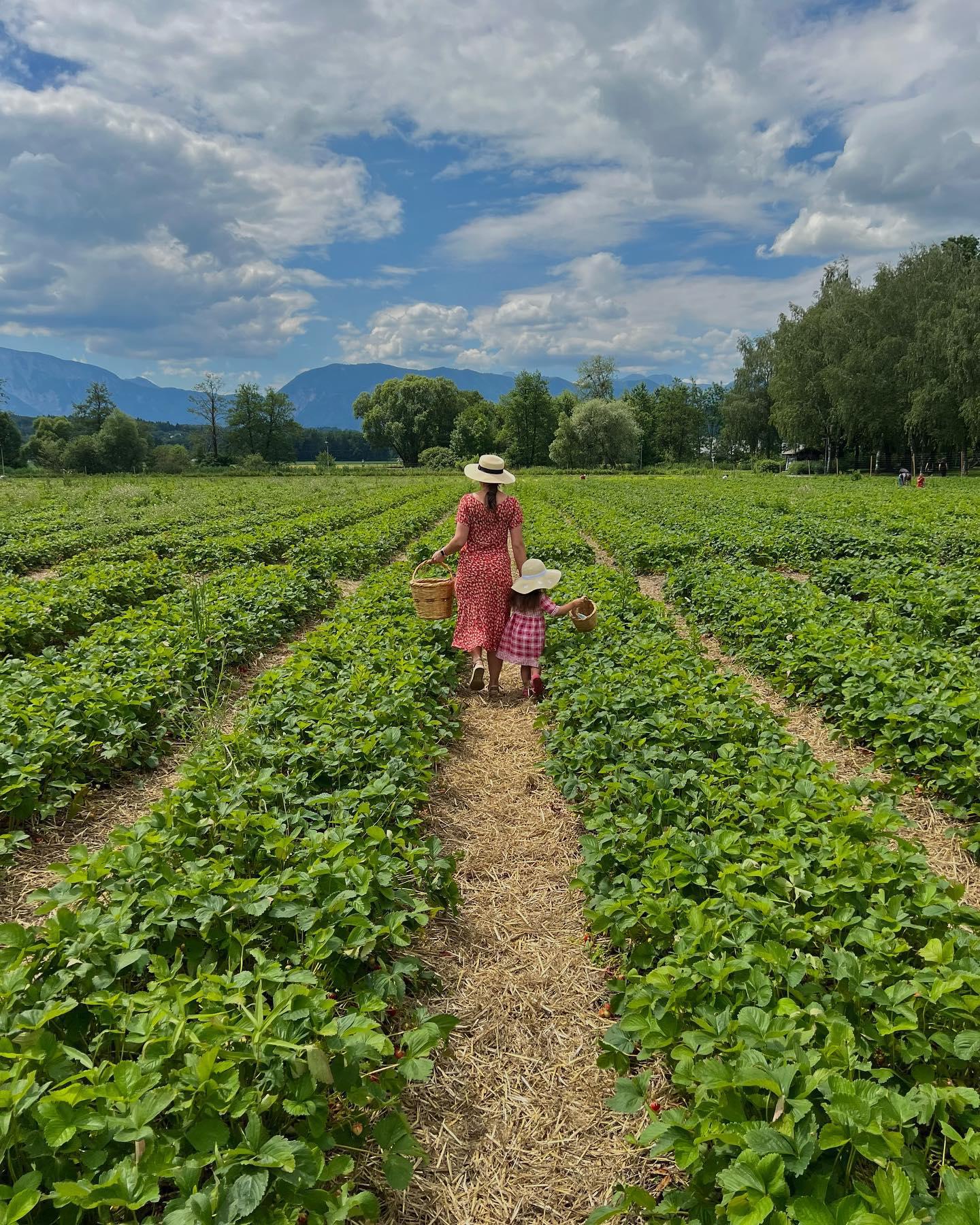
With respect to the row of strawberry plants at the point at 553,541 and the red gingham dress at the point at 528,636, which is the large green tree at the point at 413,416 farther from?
the red gingham dress at the point at 528,636

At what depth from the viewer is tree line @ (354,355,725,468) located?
8169cm

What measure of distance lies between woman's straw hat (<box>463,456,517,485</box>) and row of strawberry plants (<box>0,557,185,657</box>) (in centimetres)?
538

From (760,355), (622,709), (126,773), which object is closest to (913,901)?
(622,709)

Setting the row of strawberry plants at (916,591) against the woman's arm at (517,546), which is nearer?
Answer: the woman's arm at (517,546)

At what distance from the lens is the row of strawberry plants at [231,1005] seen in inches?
74.5

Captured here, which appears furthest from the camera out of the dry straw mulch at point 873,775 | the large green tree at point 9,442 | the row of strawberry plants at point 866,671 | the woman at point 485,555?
the large green tree at point 9,442

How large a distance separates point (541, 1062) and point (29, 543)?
15252 millimetres

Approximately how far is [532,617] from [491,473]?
1518 mm

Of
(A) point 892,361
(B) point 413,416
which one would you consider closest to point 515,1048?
(A) point 892,361

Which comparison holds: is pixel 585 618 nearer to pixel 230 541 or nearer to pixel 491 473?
pixel 491 473

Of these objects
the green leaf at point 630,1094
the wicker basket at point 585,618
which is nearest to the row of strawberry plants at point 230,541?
the wicker basket at point 585,618

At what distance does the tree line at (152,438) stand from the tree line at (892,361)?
137 ft

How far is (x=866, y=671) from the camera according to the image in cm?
596

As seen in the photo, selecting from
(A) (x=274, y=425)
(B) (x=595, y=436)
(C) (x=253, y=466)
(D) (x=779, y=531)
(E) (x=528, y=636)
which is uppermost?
(A) (x=274, y=425)
